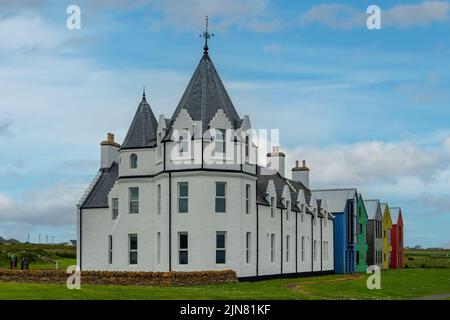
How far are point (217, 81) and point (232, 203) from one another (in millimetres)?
8539

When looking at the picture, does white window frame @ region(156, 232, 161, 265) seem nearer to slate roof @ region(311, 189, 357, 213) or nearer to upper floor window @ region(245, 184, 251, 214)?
upper floor window @ region(245, 184, 251, 214)

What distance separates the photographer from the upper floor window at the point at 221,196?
4559 centimetres

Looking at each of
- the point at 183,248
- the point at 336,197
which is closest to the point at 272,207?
the point at 183,248

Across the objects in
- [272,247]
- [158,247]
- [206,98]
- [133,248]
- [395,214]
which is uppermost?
[206,98]

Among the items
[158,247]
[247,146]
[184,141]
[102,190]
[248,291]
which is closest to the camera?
[248,291]

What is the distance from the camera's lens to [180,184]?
4569 centimetres

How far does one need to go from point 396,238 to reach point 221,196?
52.3 m

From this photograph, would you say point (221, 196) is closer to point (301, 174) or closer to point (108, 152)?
point (108, 152)

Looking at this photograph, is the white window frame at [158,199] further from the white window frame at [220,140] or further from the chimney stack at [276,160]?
the chimney stack at [276,160]

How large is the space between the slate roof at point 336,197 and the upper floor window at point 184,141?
93.7 ft

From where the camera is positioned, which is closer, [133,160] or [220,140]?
[220,140]

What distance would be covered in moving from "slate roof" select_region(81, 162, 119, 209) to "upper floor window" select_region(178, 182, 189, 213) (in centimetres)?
966

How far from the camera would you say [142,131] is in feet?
165
